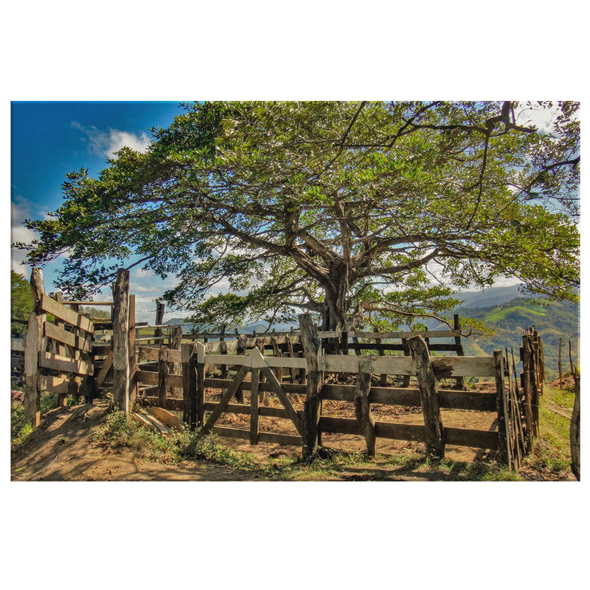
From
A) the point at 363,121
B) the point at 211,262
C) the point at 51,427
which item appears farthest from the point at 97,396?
the point at 363,121

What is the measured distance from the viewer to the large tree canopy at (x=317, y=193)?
6512 millimetres

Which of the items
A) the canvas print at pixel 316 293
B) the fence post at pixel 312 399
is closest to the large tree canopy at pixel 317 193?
the canvas print at pixel 316 293

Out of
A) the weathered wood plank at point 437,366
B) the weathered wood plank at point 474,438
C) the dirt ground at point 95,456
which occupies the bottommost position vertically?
the dirt ground at point 95,456

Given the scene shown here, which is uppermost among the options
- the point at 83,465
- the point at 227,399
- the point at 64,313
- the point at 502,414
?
the point at 64,313

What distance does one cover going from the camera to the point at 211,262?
1209 centimetres

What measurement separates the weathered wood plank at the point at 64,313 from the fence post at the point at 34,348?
0.26 ft

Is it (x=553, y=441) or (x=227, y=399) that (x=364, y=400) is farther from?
(x=553, y=441)

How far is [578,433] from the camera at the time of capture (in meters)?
3.22

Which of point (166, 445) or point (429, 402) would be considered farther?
point (166, 445)

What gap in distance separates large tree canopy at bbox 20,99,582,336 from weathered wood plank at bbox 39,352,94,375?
8.70 ft

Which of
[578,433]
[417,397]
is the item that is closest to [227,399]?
[417,397]

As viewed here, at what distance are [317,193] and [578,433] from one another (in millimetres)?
6272

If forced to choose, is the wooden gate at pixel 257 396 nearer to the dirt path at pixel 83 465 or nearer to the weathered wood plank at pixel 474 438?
the dirt path at pixel 83 465

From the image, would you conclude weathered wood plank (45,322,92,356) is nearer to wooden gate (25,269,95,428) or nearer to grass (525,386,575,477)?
wooden gate (25,269,95,428)
